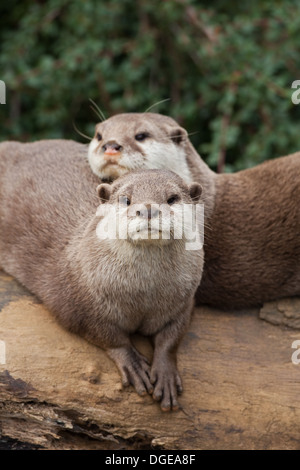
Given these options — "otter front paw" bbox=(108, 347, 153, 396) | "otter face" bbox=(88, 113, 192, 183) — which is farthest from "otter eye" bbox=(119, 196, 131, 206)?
"otter front paw" bbox=(108, 347, 153, 396)

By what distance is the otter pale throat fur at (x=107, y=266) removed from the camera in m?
2.39

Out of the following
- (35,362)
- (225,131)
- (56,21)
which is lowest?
(35,362)

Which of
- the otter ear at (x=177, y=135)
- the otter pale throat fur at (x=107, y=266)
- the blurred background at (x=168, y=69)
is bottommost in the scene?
the otter pale throat fur at (x=107, y=266)

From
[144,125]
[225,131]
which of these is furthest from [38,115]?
[144,125]

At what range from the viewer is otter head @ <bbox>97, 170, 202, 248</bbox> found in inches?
85.4

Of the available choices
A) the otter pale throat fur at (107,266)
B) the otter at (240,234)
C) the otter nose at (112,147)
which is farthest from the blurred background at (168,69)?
the otter pale throat fur at (107,266)

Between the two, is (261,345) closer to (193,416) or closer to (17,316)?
(193,416)

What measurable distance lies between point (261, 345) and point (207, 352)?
0.24 meters

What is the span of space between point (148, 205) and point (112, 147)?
26.7 inches

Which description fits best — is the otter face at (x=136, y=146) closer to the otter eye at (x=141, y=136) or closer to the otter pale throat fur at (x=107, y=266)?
the otter eye at (x=141, y=136)

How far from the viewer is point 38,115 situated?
4629 mm

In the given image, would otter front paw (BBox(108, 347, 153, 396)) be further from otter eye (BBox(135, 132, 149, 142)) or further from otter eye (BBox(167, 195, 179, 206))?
otter eye (BBox(135, 132, 149, 142))

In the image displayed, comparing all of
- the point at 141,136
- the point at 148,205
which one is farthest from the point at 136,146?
the point at 148,205

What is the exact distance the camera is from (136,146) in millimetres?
2869
